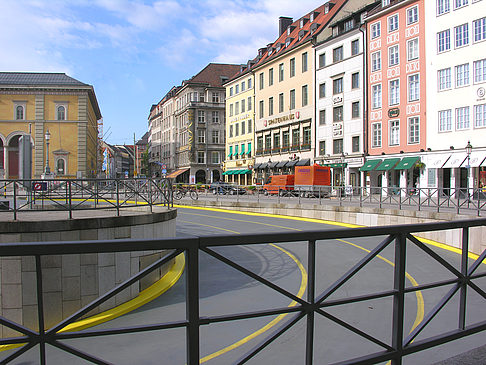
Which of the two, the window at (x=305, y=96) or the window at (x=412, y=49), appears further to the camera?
the window at (x=305, y=96)

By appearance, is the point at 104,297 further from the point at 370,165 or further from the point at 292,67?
the point at 292,67

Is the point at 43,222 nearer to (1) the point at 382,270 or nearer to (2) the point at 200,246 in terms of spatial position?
(2) the point at 200,246

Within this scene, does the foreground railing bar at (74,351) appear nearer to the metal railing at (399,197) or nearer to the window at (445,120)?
the metal railing at (399,197)

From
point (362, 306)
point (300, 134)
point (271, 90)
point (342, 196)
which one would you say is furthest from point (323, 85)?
point (362, 306)

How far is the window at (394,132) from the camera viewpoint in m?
38.2

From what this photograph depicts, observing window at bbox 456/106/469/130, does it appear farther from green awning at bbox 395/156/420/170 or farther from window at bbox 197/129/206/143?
window at bbox 197/129/206/143

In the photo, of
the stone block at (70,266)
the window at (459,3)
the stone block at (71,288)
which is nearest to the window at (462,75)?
the window at (459,3)

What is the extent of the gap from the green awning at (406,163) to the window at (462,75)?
680 cm

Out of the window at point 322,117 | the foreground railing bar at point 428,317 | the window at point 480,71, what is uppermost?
the window at point 480,71

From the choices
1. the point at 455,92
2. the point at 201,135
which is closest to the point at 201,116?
the point at 201,135

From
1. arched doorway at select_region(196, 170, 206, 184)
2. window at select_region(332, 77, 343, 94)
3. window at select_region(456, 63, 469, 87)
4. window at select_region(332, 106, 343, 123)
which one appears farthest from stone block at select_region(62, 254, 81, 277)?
arched doorway at select_region(196, 170, 206, 184)

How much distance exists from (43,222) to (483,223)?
274 inches

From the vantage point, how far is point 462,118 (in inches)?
1272

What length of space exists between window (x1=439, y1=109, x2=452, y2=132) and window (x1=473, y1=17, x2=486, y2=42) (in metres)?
5.61
